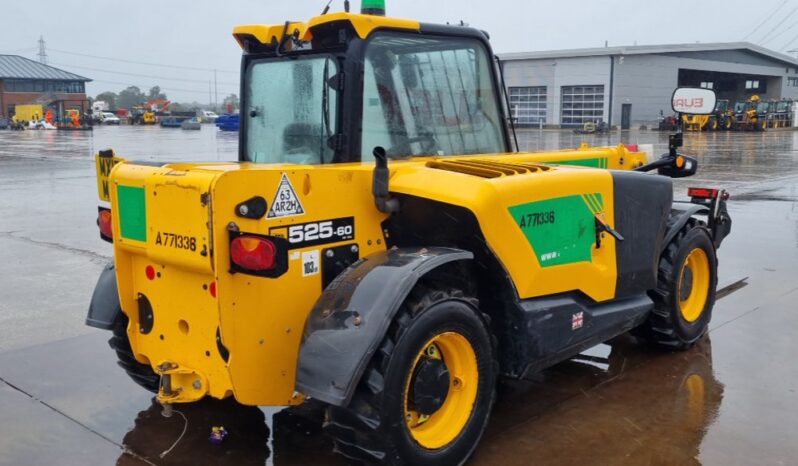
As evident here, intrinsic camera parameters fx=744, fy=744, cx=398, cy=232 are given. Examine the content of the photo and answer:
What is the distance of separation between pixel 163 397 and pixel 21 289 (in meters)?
4.69

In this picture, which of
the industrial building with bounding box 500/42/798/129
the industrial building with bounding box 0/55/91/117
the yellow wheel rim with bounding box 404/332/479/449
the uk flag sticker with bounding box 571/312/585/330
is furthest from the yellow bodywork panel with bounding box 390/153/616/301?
the industrial building with bounding box 0/55/91/117

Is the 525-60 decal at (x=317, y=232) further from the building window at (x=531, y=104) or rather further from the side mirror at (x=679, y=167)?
the building window at (x=531, y=104)

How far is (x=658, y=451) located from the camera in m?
3.91

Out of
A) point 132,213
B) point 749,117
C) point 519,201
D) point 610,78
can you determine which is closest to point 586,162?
point 519,201

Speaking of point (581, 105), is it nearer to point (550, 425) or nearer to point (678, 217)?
point (678, 217)

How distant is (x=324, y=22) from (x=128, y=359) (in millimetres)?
2157

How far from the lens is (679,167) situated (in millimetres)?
5887

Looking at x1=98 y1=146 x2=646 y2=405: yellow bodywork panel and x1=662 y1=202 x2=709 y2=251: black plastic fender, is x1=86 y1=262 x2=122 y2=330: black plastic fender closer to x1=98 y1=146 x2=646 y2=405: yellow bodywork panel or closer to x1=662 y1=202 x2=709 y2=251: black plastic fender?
x1=98 y1=146 x2=646 y2=405: yellow bodywork panel

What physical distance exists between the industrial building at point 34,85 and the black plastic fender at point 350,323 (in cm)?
7360

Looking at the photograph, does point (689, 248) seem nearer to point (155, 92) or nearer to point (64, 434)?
point (64, 434)

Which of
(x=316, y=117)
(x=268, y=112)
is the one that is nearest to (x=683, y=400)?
(x=316, y=117)

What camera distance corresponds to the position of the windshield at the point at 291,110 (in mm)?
4078

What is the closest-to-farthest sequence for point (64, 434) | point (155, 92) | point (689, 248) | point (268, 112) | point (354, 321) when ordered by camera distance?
point (354, 321), point (64, 434), point (268, 112), point (689, 248), point (155, 92)

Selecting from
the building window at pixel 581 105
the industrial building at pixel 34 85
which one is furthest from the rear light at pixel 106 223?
the industrial building at pixel 34 85
